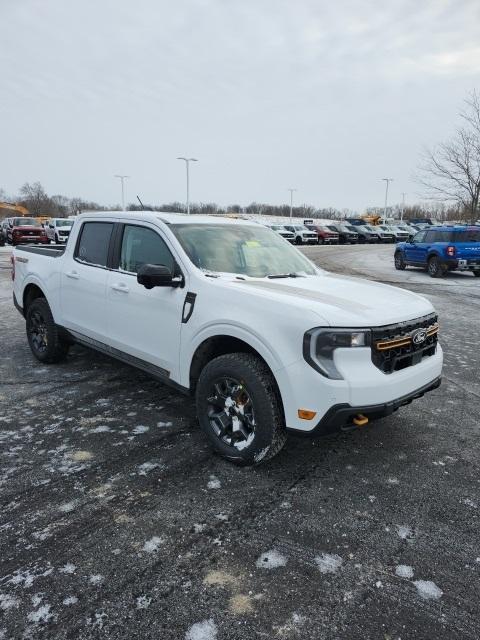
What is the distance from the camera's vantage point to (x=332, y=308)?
3.15 metres

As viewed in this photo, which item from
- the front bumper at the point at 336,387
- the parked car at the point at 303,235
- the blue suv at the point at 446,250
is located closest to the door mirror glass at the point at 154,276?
the front bumper at the point at 336,387

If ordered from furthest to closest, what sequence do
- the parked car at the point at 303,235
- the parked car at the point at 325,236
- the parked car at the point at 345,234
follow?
the parked car at the point at 345,234 → the parked car at the point at 325,236 → the parked car at the point at 303,235

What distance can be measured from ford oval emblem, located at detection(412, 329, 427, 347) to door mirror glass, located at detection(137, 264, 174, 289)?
73.1 inches

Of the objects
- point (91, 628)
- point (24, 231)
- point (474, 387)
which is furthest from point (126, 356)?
point (24, 231)

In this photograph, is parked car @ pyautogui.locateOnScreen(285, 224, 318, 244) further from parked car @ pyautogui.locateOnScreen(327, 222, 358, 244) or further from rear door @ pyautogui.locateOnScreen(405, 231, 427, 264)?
rear door @ pyautogui.locateOnScreen(405, 231, 427, 264)

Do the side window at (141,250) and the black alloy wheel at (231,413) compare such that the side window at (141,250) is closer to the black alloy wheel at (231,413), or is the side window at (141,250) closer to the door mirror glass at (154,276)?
the door mirror glass at (154,276)

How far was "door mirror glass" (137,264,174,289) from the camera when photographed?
3.65 m

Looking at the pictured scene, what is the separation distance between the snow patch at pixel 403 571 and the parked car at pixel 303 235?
131 ft

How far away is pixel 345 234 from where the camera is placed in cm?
4472

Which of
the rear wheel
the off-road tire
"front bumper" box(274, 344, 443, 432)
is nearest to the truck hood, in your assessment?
"front bumper" box(274, 344, 443, 432)

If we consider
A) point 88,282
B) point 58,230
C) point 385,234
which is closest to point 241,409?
point 88,282

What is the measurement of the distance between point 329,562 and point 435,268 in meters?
16.2

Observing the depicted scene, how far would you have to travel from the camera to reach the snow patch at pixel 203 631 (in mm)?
2068

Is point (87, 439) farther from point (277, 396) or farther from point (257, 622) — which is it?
point (257, 622)
